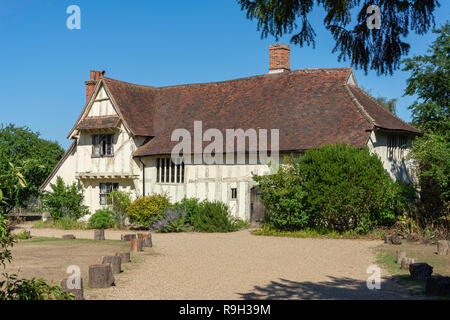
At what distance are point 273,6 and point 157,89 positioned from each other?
76.1ft

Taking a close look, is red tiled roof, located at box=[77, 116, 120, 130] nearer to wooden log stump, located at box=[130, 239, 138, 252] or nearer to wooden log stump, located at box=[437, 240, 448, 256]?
wooden log stump, located at box=[130, 239, 138, 252]

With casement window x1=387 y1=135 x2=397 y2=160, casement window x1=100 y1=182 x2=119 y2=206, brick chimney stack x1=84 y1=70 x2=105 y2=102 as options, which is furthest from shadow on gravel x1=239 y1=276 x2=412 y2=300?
brick chimney stack x1=84 y1=70 x2=105 y2=102

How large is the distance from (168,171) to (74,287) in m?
15.5

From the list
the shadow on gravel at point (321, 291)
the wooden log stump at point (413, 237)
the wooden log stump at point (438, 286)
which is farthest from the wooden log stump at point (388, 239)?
the wooden log stump at point (438, 286)

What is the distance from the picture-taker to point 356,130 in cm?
2012

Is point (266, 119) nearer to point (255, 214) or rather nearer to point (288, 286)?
point (255, 214)

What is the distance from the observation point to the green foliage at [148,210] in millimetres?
21844

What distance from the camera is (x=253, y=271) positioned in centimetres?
1140

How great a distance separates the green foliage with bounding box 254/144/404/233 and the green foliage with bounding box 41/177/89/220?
11.2 m

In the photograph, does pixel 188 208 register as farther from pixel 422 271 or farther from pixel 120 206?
pixel 422 271

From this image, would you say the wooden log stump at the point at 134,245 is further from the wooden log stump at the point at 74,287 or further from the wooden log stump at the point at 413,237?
the wooden log stump at the point at 413,237

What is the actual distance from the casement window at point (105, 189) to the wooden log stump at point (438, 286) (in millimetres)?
18658

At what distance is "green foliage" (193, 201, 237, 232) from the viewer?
67.8 ft
